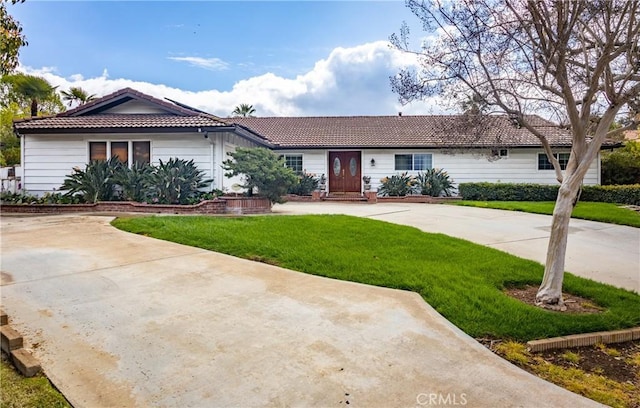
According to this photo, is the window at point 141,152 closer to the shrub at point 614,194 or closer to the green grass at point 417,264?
the green grass at point 417,264

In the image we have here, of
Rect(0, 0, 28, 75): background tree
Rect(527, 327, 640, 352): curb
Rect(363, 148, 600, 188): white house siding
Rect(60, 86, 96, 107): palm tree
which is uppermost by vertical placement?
Rect(60, 86, 96, 107): palm tree

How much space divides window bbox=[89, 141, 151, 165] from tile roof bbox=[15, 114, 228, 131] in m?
0.74

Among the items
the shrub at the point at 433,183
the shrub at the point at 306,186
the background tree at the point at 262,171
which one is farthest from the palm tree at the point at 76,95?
the shrub at the point at 433,183

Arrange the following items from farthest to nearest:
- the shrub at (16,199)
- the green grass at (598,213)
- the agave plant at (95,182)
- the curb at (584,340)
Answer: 1. the shrub at (16,199)
2. the agave plant at (95,182)
3. the green grass at (598,213)
4. the curb at (584,340)

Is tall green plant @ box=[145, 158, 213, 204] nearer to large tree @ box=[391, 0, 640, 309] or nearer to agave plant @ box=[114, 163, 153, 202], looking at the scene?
agave plant @ box=[114, 163, 153, 202]

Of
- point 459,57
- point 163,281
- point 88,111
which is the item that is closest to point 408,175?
point 88,111

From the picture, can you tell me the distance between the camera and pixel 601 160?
19.5m

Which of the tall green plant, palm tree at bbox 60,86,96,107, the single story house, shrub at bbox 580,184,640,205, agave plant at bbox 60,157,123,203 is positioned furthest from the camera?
palm tree at bbox 60,86,96,107

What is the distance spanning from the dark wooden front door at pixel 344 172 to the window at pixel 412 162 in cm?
200

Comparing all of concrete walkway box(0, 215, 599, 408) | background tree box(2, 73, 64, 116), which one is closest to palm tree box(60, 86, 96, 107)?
background tree box(2, 73, 64, 116)

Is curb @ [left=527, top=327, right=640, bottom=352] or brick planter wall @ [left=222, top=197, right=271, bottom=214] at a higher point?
brick planter wall @ [left=222, top=197, right=271, bottom=214]

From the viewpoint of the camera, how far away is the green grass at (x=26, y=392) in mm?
2549

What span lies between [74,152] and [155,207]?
4.58 meters

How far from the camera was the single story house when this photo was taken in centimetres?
1254
